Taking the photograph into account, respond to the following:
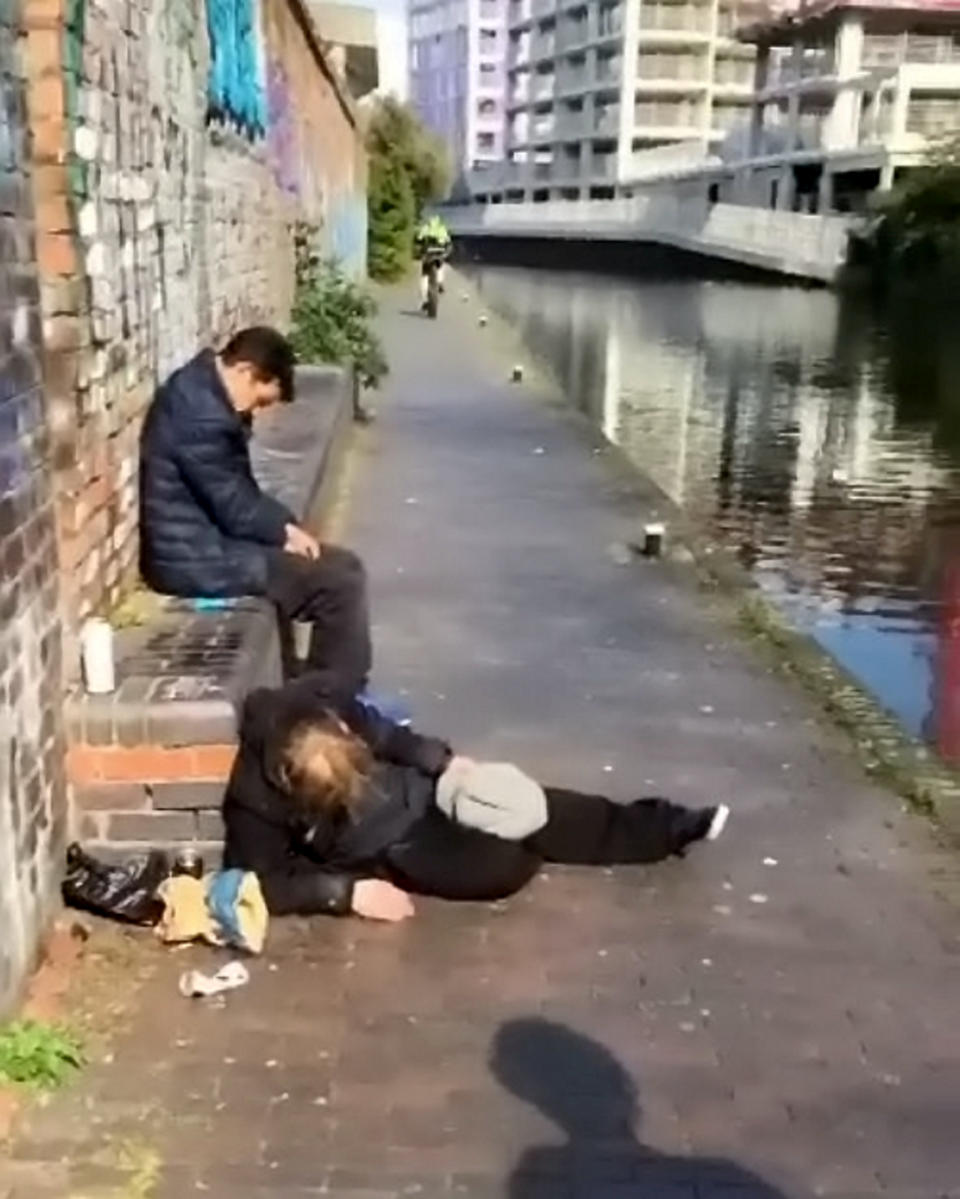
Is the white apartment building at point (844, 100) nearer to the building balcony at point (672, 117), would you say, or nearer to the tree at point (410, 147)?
the building balcony at point (672, 117)

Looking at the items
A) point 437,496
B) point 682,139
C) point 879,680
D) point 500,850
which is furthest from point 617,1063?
point 682,139

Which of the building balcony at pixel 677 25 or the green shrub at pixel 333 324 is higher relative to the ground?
the building balcony at pixel 677 25

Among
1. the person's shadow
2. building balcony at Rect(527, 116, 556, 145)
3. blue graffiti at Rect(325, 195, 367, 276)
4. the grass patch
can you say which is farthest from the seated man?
building balcony at Rect(527, 116, 556, 145)

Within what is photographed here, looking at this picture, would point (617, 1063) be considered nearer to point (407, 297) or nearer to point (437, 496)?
point (437, 496)

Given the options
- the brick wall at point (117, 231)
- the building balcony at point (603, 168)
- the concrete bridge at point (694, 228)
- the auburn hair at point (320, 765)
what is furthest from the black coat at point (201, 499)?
the building balcony at point (603, 168)

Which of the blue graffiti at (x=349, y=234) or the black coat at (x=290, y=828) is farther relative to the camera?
the blue graffiti at (x=349, y=234)

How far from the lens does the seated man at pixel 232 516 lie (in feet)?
18.3

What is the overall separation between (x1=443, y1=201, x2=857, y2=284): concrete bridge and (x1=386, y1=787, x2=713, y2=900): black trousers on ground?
154 feet

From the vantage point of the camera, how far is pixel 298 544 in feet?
19.9

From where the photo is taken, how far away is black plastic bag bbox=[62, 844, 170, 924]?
4.59 m

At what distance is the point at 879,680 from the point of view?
8.92 metres

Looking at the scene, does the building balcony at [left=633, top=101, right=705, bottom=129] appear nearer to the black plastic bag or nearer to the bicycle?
the bicycle

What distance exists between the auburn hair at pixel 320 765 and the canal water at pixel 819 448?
3591 millimetres

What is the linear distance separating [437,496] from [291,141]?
5.52 meters
